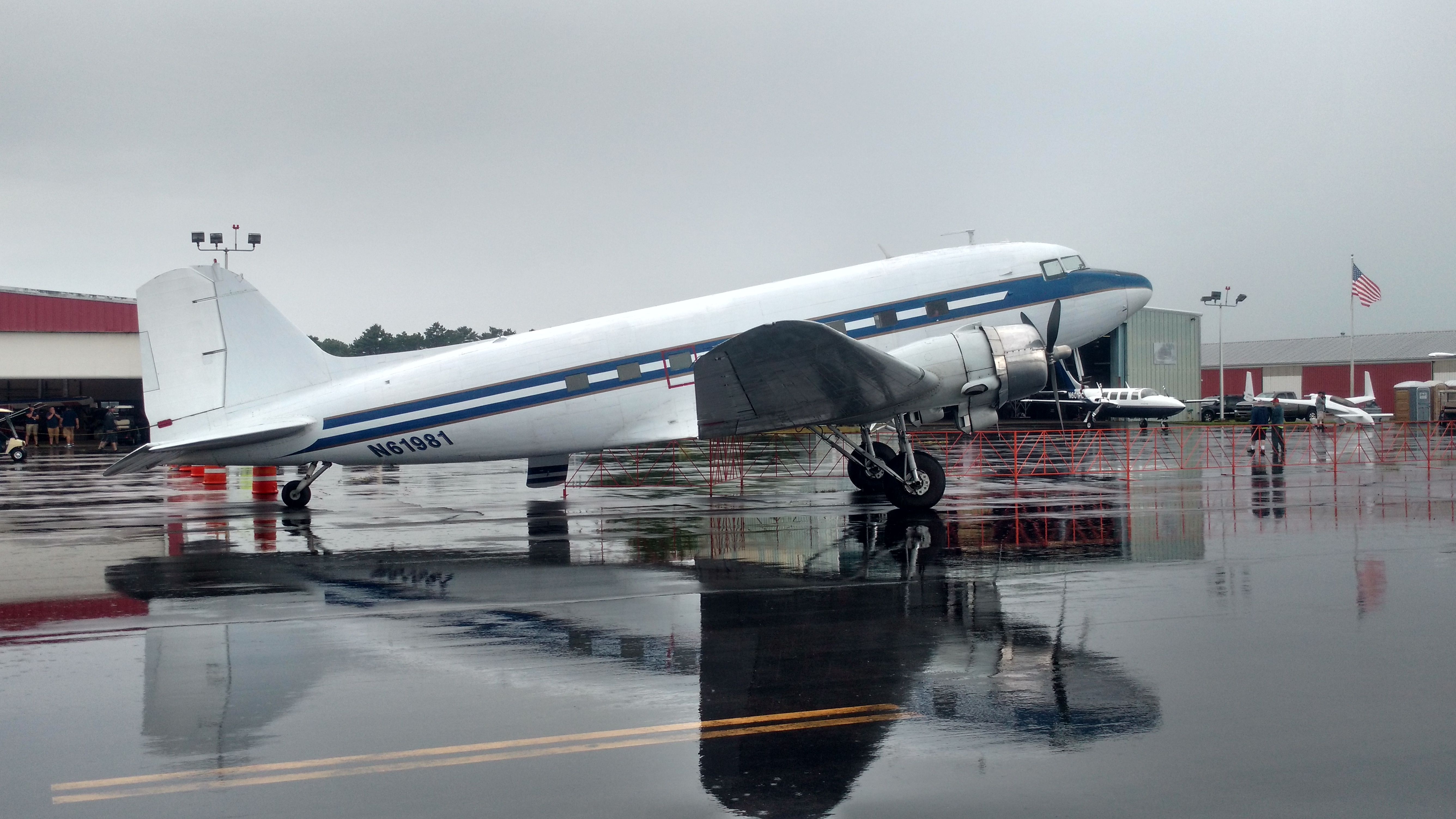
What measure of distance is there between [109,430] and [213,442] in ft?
117

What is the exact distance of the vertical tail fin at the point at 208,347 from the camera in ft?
46.8

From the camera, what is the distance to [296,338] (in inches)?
580

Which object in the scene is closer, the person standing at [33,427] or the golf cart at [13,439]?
the golf cart at [13,439]

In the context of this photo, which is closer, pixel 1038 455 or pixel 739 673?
pixel 739 673

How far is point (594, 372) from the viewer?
14562mm

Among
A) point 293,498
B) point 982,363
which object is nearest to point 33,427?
point 293,498

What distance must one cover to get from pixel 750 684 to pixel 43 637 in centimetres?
549

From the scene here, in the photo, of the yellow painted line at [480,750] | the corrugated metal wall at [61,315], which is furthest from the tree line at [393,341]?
the yellow painted line at [480,750]

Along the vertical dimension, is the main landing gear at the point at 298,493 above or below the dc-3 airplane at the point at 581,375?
below

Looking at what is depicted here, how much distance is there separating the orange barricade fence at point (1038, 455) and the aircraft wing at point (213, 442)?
5.38 meters

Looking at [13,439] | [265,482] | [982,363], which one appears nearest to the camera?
[982,363]

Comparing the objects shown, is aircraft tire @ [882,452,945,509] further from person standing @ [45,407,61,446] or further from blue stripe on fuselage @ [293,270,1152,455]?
person standing @ [45,407,61,446]

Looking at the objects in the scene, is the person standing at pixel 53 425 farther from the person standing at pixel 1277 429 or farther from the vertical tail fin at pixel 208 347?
the person standing at pixel 1277 429

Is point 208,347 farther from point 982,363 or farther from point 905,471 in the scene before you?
point 982,363
